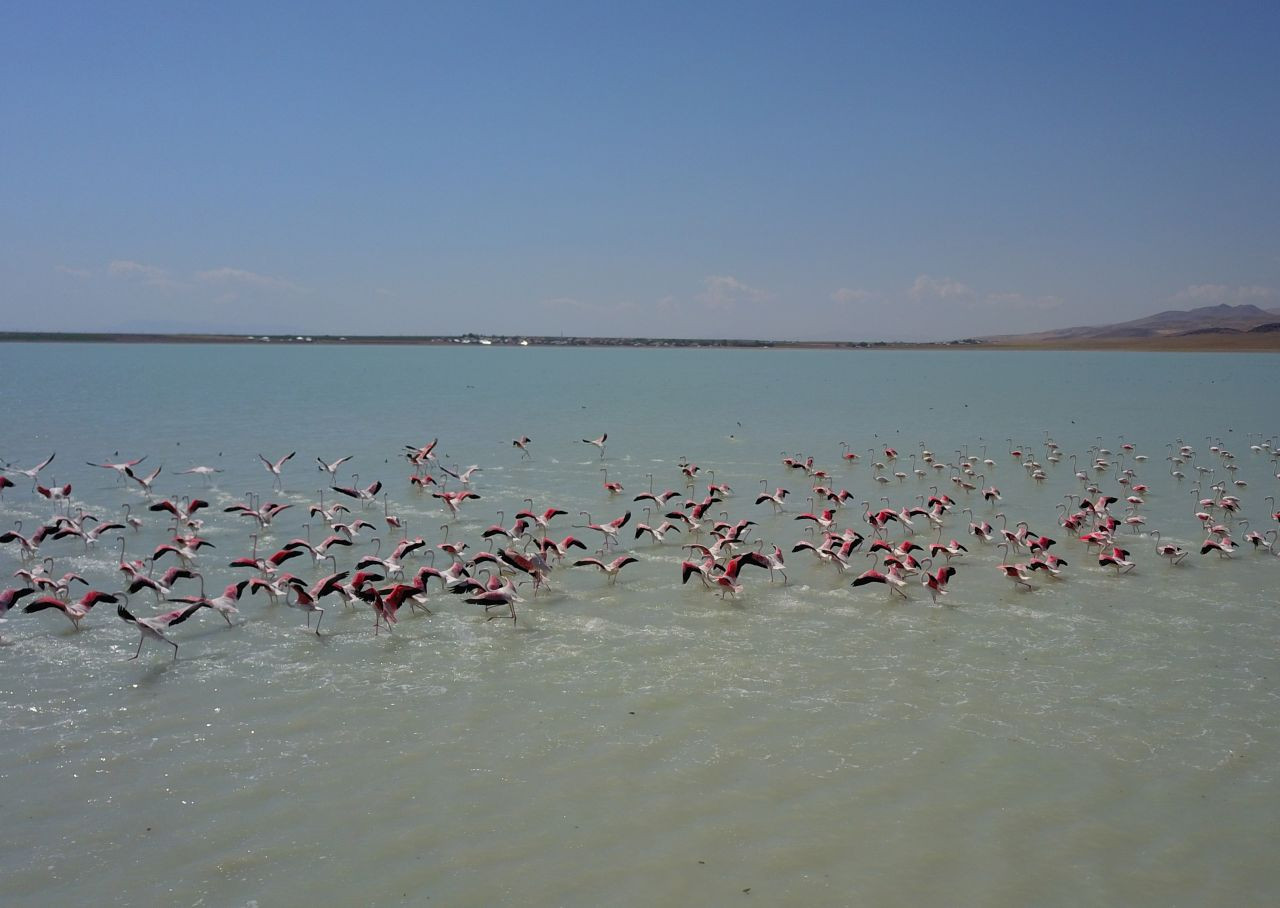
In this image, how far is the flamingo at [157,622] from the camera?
31.3 feet

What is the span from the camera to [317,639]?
10.4 metres

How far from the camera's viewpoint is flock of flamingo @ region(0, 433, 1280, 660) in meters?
11.4

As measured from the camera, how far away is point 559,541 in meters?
15.1

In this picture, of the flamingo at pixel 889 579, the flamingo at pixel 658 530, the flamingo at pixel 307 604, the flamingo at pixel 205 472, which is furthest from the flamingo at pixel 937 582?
the flamingo at pixel 205 472

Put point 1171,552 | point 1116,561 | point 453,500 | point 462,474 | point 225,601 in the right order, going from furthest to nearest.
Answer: point 462,474, point 453,500, point 1171,552, point 1116,561, point 225,601

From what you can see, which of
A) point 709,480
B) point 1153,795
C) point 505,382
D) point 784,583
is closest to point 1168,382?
point 505,382

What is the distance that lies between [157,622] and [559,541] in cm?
644

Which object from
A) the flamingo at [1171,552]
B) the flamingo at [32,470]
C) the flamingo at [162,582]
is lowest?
the flamingo at [1171,552]

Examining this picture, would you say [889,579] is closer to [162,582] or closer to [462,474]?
[162,582]

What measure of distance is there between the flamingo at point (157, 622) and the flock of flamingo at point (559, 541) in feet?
0.06

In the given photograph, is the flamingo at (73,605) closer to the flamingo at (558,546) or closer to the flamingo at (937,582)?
the flamingo at (558,546)


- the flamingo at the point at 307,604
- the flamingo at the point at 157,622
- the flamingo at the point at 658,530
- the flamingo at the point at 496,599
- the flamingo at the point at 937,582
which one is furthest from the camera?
the flamingo at the point at 658,530

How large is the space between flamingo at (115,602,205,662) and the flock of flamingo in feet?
0.06

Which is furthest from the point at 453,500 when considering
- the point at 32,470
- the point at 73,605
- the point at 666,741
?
the point at 32,470
